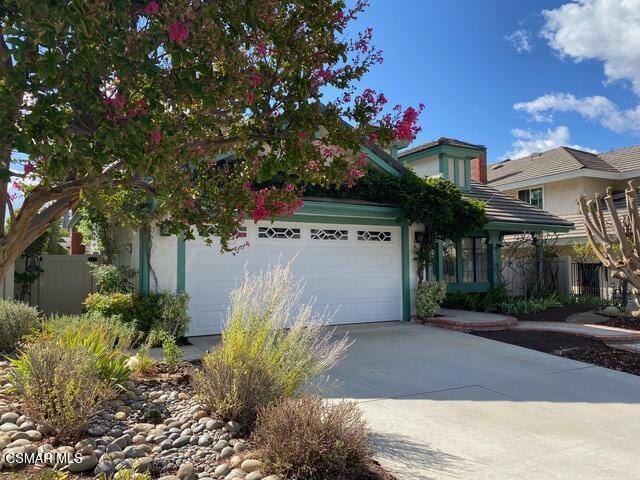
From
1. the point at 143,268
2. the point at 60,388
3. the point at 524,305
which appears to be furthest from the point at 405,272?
the point at 60,388

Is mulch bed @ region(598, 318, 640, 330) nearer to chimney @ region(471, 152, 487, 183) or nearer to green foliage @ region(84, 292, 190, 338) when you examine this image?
chimney @ region(471, 152, 487, 183)

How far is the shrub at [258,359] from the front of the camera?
432cm

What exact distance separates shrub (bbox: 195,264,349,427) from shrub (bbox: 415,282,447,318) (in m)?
7.41

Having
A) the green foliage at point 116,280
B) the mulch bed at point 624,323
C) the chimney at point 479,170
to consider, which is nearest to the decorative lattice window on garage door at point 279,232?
the green foliage at point 116,280

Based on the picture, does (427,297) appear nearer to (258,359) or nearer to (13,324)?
(258,359)

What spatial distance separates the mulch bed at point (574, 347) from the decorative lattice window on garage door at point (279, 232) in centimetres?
464

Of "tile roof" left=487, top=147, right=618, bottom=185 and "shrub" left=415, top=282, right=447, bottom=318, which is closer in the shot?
"shrub" left=415, top=282, right=447, bottom=318

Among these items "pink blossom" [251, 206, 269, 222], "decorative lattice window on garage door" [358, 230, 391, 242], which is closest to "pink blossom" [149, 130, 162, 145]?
"pink blossom" [251, 206, 269, 222]

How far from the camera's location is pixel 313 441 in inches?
135

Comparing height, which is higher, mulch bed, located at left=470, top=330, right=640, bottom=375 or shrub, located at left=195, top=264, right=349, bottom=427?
shrub, located at left=195, top=264, right=349, bottom=427

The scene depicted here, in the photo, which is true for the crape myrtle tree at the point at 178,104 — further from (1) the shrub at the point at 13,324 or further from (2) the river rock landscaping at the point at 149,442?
(1) the shrub at the point at 13,324

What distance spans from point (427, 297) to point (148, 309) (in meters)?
6.78

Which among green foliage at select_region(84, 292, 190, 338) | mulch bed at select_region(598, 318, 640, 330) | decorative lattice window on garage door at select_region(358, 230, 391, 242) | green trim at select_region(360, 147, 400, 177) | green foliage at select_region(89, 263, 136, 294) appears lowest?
mulch bed at select_region(598, 318, 640, 330)

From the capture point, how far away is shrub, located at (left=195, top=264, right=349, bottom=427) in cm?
432
